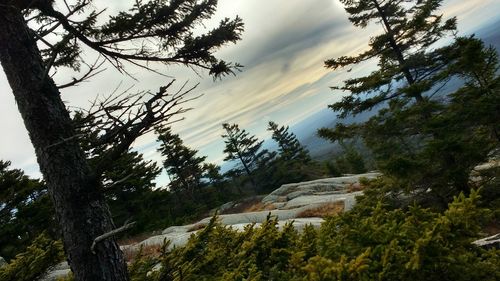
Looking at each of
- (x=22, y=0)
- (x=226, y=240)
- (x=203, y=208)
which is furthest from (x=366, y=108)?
(x=203, y=208)

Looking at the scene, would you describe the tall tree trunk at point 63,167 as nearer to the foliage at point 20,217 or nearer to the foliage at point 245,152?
the foliage at point 20,217

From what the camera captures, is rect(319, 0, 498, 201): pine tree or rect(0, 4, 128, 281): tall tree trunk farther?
rect(319, 0, 498, 201): pine tree

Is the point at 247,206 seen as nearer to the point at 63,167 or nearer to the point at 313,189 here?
the point at 313,189

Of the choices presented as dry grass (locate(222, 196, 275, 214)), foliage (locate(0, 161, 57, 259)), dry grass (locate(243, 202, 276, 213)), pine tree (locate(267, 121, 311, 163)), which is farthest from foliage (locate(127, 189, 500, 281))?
pine tree (locate(267, 121, 311, 163))

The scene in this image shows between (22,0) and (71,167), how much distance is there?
2157 mm

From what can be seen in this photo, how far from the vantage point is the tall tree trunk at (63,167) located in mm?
4160

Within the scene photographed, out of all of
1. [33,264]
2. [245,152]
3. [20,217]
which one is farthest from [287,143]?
[33,264]

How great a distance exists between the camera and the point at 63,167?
165 inches

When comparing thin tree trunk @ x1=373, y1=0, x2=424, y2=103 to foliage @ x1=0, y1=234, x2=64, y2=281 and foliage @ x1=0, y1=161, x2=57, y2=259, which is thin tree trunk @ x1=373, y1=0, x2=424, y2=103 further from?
foliage @ x1=0, y1=161, x2=57, y2=259

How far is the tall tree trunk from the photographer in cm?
416

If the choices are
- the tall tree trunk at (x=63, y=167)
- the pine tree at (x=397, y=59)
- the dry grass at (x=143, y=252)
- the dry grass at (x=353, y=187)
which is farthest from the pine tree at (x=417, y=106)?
the dry grass at (x=353, y=187)

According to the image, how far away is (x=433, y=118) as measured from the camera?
14734 mm

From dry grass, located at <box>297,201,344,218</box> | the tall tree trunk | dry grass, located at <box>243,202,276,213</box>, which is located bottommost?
dry grass, located at <box>297,201,344,218</box>

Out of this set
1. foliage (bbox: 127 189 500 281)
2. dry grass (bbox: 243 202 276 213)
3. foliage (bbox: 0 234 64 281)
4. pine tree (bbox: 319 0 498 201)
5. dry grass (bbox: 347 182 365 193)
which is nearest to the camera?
foliage (bbox: 127 189 500 281)
